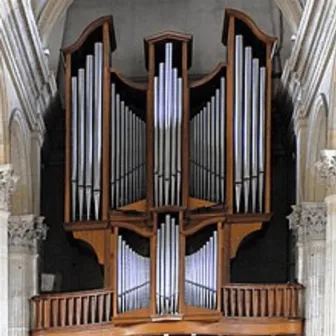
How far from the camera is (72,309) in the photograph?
813 inches

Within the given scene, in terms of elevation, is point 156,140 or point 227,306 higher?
point 156,140

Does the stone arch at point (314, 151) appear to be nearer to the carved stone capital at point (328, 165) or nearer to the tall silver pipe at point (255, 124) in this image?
the tall silver pipe at point (255, 124)

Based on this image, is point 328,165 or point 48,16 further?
point 48,16

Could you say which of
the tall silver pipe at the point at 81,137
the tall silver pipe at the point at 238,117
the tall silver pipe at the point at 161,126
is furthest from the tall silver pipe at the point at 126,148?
the tall silver pipe at the point at 238,117

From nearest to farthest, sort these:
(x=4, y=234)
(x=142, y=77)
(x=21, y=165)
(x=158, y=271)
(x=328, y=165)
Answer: (x=328, y=165) → (x=4, y=234) → (x=158, y=271) → (x=21, y=165) → (x=142, y=77)

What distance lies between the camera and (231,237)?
2067 cm

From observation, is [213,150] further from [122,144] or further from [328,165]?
[328,165]

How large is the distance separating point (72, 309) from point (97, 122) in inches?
111

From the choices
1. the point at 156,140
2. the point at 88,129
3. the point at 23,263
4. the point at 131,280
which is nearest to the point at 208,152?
the point at 156,140

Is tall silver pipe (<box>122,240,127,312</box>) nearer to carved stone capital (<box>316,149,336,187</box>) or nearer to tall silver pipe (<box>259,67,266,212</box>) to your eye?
tall silver pipe (<box>259,67,266,212</box>)

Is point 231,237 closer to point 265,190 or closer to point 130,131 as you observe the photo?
point 265,190

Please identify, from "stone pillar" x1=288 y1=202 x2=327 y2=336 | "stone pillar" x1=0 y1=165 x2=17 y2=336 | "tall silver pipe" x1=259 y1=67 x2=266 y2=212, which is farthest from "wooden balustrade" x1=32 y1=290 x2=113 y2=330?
"stone pillar" x1=288 y1=202 x2=327 y2=336

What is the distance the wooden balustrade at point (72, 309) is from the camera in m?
20.5

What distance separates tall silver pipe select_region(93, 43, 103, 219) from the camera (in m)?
20.9
